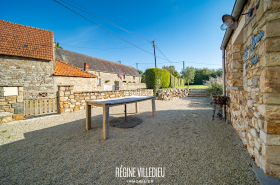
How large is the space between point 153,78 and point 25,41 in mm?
10721

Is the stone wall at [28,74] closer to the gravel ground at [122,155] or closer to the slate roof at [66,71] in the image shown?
the slate roof at [66,71]

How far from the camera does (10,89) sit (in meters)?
4.19

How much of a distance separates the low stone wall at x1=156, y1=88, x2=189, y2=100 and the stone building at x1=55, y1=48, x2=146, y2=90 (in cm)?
702

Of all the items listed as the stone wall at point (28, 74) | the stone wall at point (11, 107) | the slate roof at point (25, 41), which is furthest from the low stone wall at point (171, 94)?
the slate roof at point (25, 41)

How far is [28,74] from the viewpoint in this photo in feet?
30.3

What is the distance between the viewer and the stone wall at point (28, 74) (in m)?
8.54

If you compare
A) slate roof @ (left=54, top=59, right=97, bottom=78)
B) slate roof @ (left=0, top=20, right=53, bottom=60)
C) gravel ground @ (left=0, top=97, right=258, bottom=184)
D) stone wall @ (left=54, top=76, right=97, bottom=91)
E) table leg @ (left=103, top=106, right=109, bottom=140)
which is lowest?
gravel ground @ (left=0, top=97, right=258, bottom=184)

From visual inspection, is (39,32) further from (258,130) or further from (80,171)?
(258,130)

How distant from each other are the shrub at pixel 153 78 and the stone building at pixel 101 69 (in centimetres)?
585

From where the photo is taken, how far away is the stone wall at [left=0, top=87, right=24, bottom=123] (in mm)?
4086

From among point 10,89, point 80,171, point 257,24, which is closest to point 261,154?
point 257,24

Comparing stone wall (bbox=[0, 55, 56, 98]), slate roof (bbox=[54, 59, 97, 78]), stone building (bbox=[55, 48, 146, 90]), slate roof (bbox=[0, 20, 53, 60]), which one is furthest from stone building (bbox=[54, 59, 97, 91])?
stone building (bbox=[55, 48, 146, 90])

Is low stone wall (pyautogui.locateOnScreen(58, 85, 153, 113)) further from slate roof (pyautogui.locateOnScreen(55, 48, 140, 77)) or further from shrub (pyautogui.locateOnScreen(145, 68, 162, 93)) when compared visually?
slate roof (pyautogui.locateOnScreen(55, 48, 140, 77))

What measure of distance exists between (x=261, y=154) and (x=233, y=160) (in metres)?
0.46
